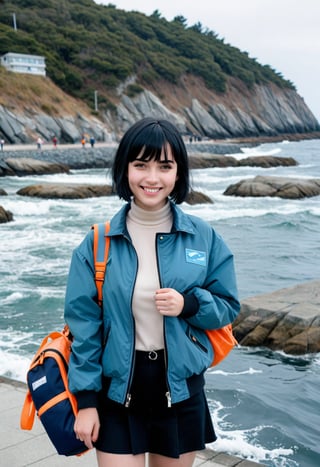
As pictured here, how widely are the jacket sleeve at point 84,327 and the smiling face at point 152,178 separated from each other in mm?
265

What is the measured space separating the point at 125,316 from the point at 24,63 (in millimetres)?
57820

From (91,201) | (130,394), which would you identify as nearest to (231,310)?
(130,394)

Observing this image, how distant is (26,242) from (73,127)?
123 ft

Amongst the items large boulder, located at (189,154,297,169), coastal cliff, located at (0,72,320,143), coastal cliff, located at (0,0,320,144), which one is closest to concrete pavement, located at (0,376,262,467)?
coastal cliff, located at (0,72,320,143)

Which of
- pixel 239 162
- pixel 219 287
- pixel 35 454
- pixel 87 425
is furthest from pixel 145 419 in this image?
pixel 239 162

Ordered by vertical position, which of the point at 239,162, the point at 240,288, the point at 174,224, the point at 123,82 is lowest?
the point at 240,288

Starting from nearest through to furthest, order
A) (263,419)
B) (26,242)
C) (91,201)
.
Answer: (263,419)
(26,242)
(91,201)

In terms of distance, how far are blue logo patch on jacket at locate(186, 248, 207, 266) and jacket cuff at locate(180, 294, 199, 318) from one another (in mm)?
124

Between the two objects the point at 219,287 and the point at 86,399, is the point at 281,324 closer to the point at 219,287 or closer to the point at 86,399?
the point at 219,287

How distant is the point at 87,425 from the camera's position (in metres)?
2.06

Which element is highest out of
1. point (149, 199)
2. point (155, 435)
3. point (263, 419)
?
point (149, 199)

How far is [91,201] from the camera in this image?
25.1m

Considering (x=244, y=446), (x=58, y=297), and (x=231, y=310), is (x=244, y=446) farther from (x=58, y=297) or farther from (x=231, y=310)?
(x=58, y=297)

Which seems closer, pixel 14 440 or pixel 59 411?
pixel 59 411
